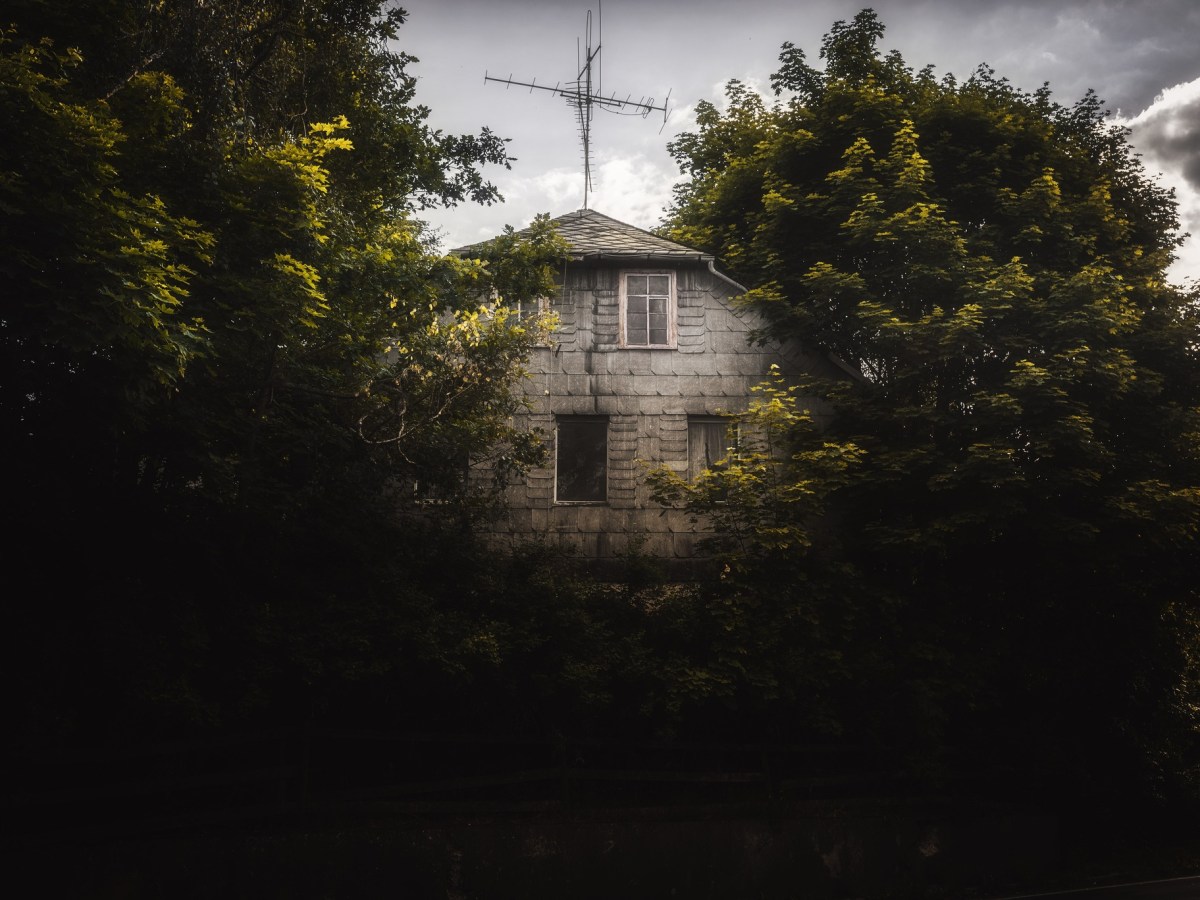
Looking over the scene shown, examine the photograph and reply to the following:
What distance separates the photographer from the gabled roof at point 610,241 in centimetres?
1638

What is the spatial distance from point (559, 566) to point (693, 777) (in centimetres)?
339

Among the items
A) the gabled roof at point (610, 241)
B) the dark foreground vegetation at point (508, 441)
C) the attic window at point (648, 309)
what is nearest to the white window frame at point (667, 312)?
the attic window at point (648, 309)

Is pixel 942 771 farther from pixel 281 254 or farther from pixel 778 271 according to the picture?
pixel 281 254

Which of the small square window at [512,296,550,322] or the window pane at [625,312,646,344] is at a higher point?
the small square window at [512,296,550,322]

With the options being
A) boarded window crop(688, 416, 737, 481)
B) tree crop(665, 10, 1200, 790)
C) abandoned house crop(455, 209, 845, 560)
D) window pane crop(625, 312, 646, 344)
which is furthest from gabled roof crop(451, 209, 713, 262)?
boarded window crop(688, 416, 737, 481)

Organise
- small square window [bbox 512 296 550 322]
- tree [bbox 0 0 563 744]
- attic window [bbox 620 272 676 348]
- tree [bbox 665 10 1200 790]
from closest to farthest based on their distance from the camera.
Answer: tree [bbox 0 0 563 744], tree [bbox 665 10 1200 790], small square window [bbox 512 296 550 322], attic window [bbox 620 272 676 348]

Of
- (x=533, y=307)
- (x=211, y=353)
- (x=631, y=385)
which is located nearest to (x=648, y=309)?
(x=631, y=385)

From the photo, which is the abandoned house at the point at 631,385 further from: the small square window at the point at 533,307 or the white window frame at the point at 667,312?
the small square window at the point at 533,307

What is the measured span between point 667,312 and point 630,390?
172 centimetres

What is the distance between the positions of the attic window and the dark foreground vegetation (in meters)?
1.51

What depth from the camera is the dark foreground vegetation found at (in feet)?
27.3

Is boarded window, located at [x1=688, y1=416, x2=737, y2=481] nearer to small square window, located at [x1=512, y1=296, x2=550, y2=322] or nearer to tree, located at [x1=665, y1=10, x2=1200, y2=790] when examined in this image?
tree, located at [x1=665, y1=10, x2=1200, y2=790]

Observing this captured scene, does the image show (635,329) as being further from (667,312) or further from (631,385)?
(631,385)

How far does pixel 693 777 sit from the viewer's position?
11.6m
